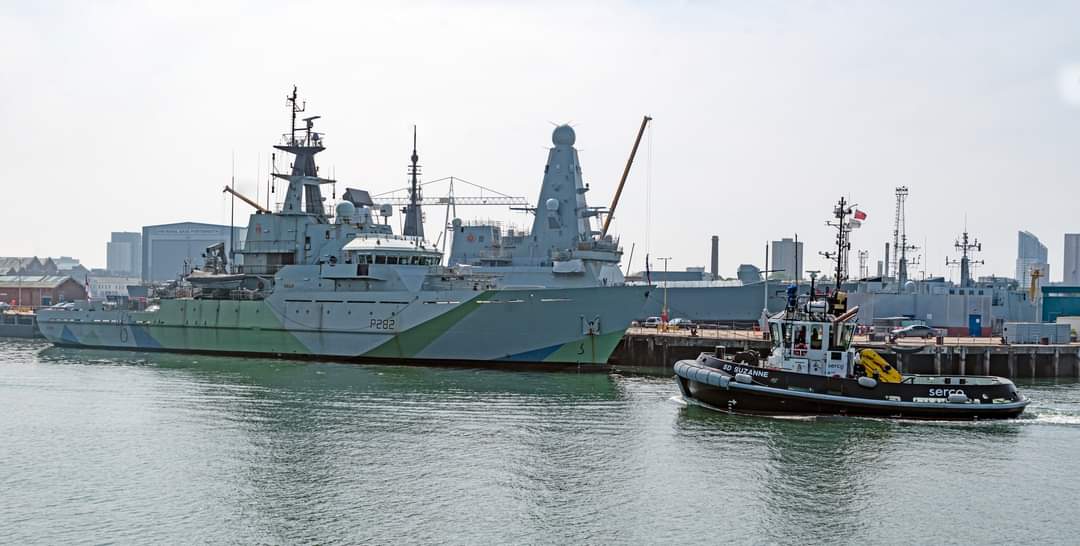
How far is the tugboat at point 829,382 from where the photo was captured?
25.7m

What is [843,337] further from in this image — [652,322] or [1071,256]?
[1071,256]

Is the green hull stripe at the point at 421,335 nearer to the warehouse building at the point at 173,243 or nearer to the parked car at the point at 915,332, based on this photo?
the parked car at the point at 915,332

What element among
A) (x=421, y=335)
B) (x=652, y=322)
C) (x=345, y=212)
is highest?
(x=345, y=212)

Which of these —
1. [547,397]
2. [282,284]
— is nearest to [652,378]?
[547,397]

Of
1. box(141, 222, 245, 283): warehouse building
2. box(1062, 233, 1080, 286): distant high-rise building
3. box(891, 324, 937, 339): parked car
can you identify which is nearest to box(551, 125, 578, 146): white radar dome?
box(891, 324, 937, 339): parked car

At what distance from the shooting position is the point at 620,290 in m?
34.9

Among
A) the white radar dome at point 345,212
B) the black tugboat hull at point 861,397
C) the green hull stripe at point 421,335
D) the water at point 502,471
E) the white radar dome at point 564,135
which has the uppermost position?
the white radar dome at point 564,135

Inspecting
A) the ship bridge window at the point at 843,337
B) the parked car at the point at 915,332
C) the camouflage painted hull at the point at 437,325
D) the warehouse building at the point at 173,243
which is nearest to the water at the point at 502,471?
the ship bridge window at the point at 843,337

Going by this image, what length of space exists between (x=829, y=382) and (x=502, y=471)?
10977mm

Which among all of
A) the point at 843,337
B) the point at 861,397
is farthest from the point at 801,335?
the point at 861,397

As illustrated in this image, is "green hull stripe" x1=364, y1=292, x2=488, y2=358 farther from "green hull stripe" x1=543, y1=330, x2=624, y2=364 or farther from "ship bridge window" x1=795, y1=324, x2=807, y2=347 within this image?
"ship bridge window" x1=795, y1=324, x2=807, y2=347

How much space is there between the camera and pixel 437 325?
1419 inches

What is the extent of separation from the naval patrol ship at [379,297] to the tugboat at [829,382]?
7833mm

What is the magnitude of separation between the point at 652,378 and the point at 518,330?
5322 mm
